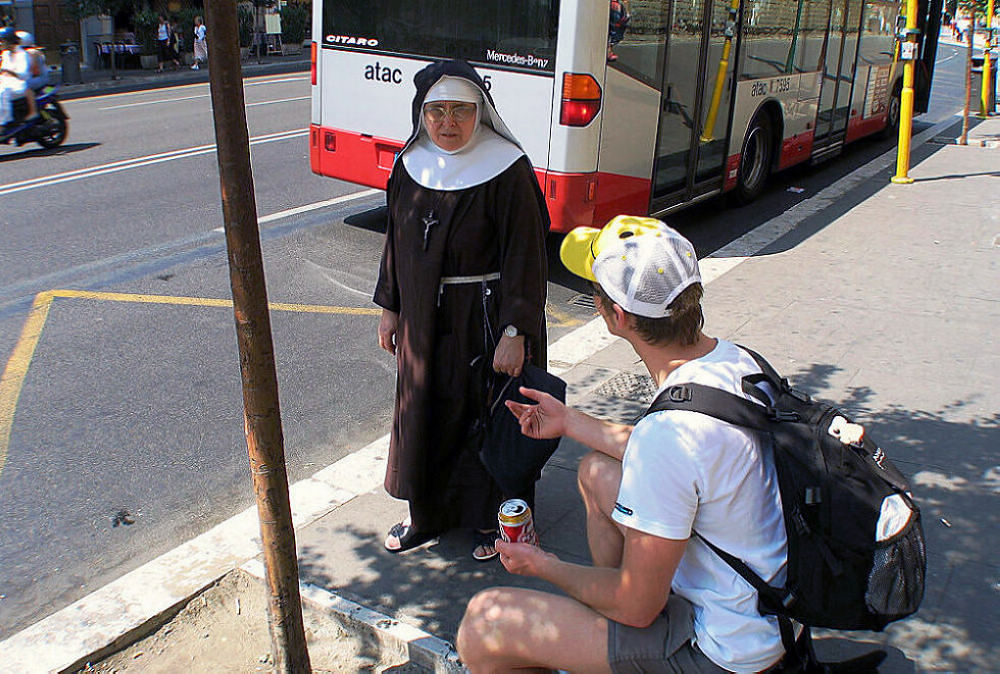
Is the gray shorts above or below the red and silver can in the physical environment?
below

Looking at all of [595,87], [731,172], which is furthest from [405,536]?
[731,172]

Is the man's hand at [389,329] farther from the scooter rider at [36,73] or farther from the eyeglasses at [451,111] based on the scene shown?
the scooter rider at [36,73]

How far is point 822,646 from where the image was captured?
10.2ft

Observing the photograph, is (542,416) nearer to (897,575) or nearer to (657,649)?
(657,649)

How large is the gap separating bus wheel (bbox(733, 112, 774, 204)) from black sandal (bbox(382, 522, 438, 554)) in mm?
7243

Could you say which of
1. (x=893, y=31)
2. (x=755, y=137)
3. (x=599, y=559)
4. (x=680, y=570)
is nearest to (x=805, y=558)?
(x=680, y=570)

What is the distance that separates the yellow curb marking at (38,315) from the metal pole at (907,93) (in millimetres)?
7405

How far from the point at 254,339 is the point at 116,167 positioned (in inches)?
383

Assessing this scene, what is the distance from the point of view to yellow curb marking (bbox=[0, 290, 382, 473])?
506 centimetres

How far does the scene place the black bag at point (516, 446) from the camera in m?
3.34

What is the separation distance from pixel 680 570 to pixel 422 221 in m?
1.68

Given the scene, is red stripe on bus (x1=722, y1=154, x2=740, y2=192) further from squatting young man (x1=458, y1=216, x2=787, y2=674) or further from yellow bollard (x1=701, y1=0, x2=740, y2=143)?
squatting young man (x1=458, y1=216, x2=787, y2=674)

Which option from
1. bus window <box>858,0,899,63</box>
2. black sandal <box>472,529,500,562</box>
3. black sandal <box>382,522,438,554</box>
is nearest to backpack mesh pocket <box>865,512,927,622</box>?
black sandal <box>472,529,500,562</box>

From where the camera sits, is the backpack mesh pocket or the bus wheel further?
the bus wheel
